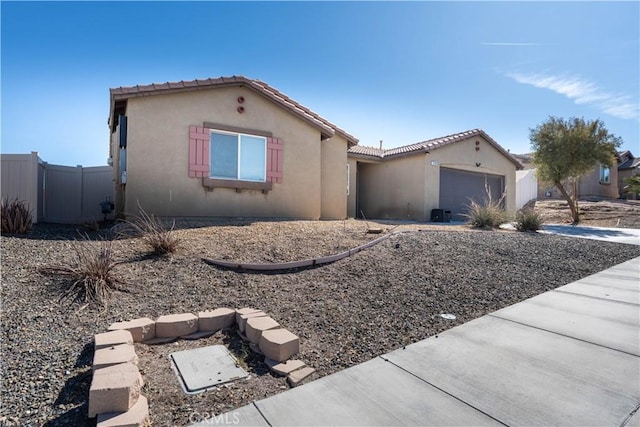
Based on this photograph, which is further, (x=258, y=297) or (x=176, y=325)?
(x=258, y=297)

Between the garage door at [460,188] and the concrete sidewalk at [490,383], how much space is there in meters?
12.9

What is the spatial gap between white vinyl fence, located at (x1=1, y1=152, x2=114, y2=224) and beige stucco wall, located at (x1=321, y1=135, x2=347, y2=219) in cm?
749

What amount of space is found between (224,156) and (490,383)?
8969mm

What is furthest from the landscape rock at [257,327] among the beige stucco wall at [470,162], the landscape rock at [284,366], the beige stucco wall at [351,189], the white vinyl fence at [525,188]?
the white vinyl fence at [525,188]

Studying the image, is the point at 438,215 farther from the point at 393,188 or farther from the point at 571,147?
the point at 571,147

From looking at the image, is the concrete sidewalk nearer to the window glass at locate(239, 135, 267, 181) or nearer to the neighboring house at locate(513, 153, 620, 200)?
the window glass at locate(239, 135, 267, 181)

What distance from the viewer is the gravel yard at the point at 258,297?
2531 millimetres

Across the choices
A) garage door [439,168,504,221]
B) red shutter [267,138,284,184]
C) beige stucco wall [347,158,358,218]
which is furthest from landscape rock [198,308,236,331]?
garage door [439,168,504,221]

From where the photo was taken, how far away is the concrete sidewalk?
7.39 ft

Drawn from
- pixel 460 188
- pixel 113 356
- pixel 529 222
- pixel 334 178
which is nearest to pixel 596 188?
pixel 460 188

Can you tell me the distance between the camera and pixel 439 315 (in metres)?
4.13

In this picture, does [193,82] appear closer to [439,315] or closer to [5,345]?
[5,345]

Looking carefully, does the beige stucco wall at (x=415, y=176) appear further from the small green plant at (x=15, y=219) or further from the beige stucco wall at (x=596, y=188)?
the beige stucco wall at (x=596, y=188)

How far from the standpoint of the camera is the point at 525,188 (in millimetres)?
25562
